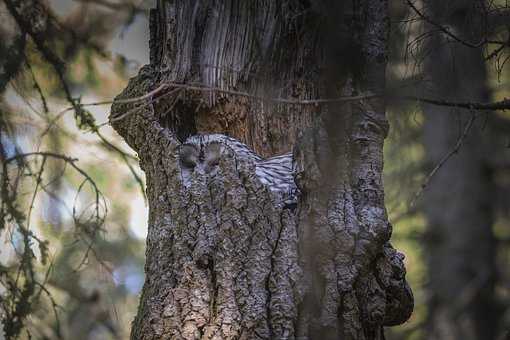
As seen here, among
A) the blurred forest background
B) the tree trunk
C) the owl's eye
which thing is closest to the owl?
the owl's eye

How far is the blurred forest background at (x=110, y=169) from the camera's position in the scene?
2.79m

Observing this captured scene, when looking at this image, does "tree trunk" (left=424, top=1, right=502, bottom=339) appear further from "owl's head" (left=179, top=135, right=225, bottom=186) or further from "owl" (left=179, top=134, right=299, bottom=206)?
"owl's head" (left=179, top=135, right=225, bottom=186)

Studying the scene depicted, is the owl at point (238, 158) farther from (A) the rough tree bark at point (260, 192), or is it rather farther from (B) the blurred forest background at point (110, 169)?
(B) the blurred forest background at point (110, 169)

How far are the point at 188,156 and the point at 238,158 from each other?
0.65ft

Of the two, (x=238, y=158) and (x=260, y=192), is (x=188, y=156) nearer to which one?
(x=238, y=158)

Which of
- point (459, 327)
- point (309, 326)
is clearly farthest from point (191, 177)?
point (459, 327)

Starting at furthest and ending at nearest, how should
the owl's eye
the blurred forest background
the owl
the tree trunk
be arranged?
the tree trunk → the blurred forest background → the owl's eye → the owl

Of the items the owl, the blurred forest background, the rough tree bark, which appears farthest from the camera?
the blurred forest background

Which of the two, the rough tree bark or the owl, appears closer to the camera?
the rough tree bark

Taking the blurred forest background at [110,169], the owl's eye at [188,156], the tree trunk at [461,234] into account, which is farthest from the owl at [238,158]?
the tree trunk at [461,234]

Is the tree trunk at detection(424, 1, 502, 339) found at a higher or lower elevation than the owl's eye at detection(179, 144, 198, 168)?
higher

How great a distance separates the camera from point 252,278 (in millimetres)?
2123

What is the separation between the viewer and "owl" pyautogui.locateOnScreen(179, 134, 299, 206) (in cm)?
229

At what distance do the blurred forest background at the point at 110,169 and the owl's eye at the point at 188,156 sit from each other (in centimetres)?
32
